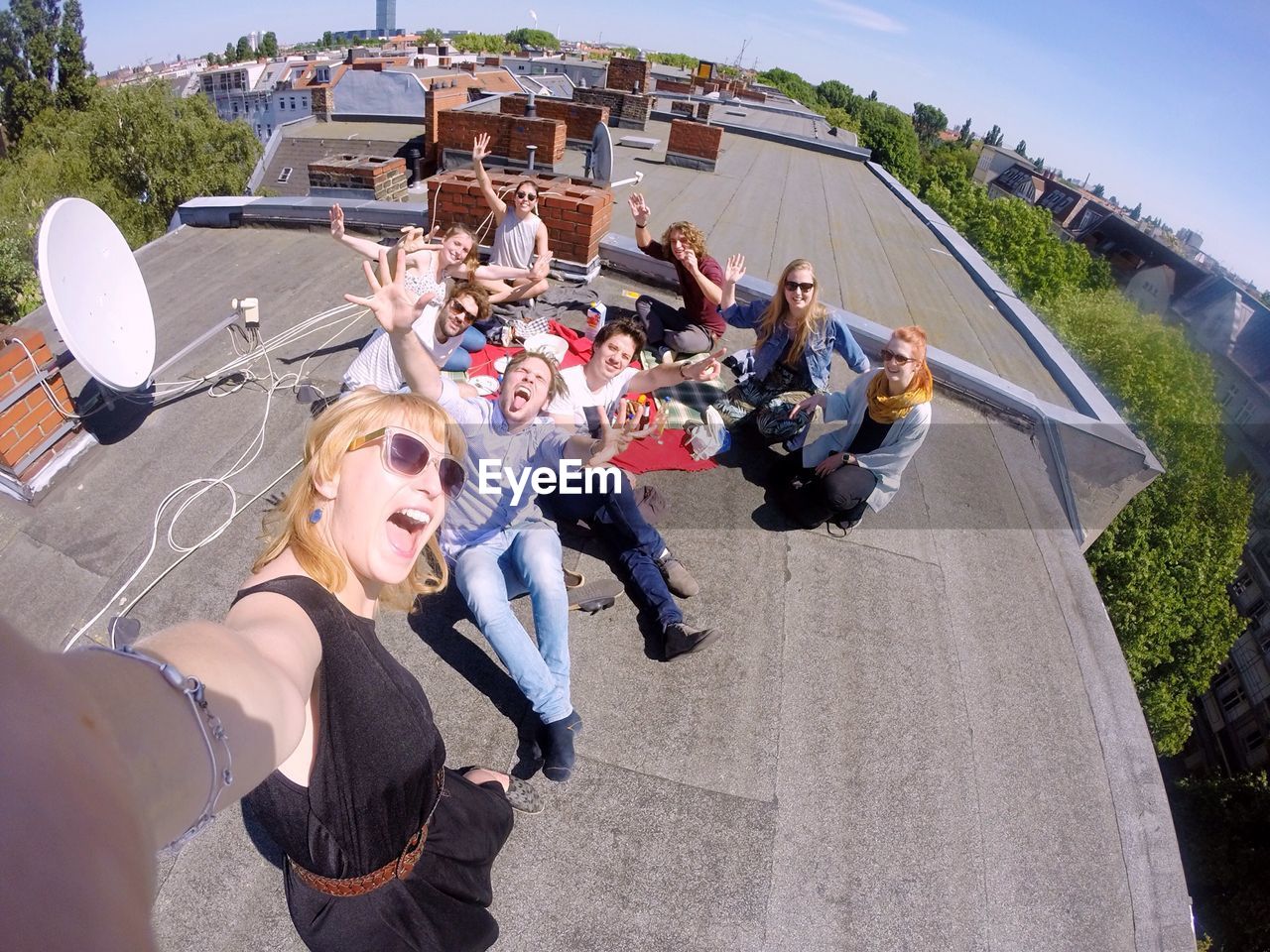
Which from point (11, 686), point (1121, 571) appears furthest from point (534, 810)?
point (1121, 571)

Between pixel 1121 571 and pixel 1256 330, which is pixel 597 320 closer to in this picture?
pixel 1121 571

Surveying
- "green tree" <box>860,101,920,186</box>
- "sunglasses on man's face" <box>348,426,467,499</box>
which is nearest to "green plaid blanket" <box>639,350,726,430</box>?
"sunglasses on man's face" <box>348,426,467,499</box>

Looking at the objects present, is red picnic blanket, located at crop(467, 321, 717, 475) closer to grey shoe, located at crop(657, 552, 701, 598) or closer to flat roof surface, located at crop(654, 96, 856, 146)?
grey shoe, located at crop(657, 552, 701, 598)

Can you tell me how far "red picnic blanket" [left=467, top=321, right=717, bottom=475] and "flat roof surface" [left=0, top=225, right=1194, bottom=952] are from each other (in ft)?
0.58

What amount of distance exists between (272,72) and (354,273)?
2894 inches

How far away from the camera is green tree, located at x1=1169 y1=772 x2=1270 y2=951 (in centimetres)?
1497

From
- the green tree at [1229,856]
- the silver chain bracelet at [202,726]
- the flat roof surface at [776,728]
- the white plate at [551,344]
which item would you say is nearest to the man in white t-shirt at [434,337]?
the white plate at [551,344]

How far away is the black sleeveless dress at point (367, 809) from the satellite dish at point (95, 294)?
3077mm

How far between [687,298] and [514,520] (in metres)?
3.55

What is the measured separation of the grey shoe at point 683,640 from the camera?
331cm

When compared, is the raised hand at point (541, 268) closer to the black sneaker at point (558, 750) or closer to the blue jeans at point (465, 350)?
the blue jeans at point (465, 350)

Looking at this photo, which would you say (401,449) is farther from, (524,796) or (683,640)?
(683,640)

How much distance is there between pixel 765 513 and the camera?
4422 mm

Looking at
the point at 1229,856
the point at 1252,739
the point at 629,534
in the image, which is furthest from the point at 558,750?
the point at 1252,739
